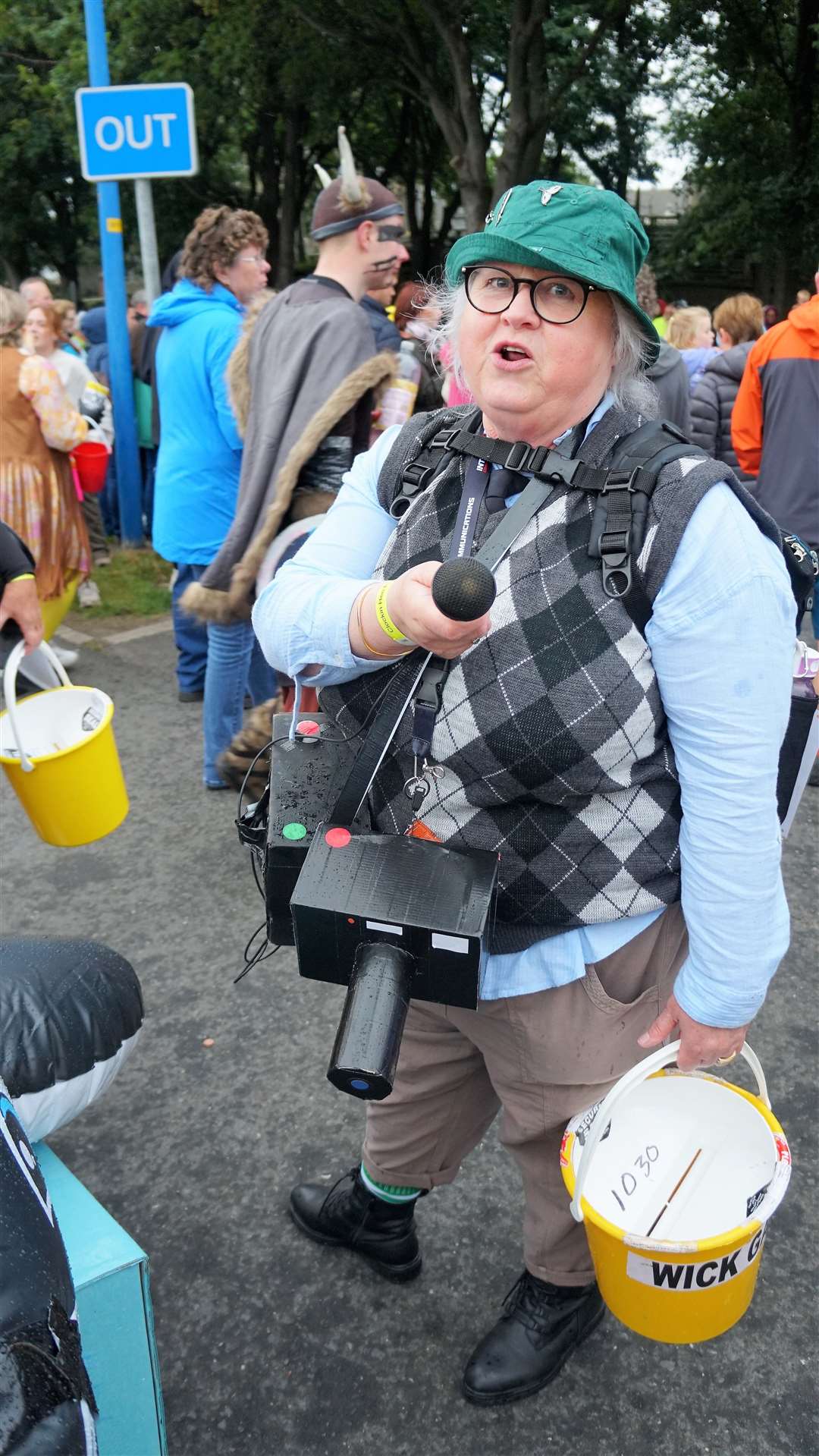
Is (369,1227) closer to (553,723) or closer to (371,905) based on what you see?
(371,905)

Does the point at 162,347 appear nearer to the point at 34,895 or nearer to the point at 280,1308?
the point at 34,895

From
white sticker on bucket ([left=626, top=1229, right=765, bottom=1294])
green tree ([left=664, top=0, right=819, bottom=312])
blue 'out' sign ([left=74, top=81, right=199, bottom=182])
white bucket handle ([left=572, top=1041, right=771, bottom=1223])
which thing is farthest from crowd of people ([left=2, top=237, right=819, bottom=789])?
green tree ([left=664, top=0, right=819, bottom=312])

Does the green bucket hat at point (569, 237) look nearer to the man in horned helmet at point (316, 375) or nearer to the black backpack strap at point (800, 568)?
the black backpack strap at point (800, 568)

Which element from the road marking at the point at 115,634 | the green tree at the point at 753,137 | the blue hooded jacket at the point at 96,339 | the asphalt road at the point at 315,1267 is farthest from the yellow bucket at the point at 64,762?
the green tree at the point at 753,137

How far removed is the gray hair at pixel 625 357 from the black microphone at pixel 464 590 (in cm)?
48

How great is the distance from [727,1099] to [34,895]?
258 cm

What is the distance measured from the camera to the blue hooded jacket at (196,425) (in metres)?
4.15

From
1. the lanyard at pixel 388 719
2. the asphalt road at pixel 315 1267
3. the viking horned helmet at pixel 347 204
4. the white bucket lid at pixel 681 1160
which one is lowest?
the asphalt road at pixel 315 1267

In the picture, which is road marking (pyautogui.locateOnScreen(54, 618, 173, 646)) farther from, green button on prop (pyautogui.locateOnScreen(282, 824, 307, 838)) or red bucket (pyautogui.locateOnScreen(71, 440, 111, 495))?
green button on prop (pyautogui.locateOnScreen(282, 824, 307, 838))

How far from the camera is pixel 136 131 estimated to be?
258 inches

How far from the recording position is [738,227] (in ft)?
65.2

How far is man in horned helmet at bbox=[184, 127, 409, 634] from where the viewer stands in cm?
312

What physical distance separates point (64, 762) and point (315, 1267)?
1467 mm

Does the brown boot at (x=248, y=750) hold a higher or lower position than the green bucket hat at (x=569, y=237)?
lower
